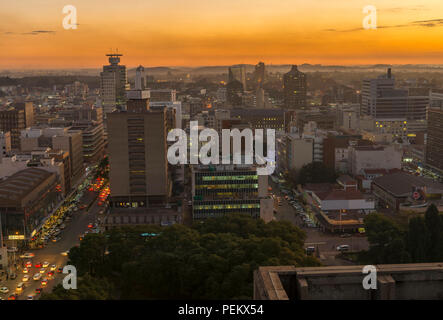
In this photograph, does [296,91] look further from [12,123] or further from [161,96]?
[12,123]

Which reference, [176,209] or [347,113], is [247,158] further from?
[347,113]

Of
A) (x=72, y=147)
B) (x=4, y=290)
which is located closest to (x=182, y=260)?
(x=4, y=290)

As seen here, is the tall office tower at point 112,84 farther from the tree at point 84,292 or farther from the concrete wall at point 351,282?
the concrete wall at point 351,282

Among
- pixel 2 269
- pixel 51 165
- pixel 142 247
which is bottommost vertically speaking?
pixel 2 269

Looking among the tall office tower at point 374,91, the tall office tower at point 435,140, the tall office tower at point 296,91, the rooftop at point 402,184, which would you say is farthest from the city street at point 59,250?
the tall office tower at point 296,91

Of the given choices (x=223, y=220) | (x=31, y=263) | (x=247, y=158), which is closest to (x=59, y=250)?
(x=31, y=263)
